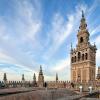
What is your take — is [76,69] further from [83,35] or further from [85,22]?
[85,22]

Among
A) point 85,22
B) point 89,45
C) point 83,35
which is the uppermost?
point 85,22

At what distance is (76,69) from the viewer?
216ft

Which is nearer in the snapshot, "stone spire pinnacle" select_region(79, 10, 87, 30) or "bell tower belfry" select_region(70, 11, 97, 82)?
"bell tower belfry" select_region(70, 11, 97, 82)

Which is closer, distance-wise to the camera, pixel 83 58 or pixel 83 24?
pixel 83 58

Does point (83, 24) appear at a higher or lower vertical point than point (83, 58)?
higher

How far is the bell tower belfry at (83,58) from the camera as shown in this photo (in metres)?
60.6

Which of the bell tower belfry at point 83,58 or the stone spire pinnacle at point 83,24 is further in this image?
the stone spire pinnacle at point 83,24

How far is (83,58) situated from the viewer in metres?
63.7

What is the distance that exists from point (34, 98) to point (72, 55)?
207 feet

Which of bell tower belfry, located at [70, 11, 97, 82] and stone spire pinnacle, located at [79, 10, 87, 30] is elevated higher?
stone spire pinnacle, located at [79, 10, 87, 30]

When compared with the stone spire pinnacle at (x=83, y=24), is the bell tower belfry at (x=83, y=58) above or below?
below

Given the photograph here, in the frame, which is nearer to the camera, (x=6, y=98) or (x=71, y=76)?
(x=6, y=98)

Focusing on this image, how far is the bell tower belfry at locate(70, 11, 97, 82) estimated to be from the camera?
60.6m

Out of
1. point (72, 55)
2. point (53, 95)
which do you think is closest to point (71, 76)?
point (72, 55)
